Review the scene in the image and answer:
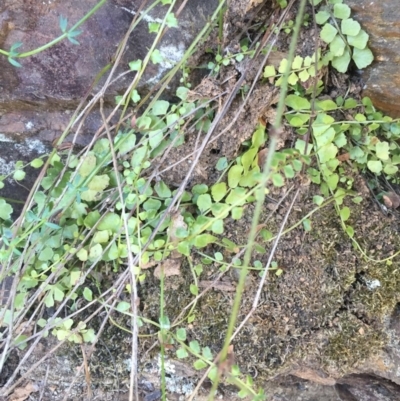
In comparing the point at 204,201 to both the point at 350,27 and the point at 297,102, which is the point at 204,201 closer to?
the point at 297,102

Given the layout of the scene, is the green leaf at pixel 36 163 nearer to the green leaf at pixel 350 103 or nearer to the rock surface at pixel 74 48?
the rock surface at pixel 74 48

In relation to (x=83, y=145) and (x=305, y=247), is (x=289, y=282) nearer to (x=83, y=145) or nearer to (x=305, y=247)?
(x=305, y=247)

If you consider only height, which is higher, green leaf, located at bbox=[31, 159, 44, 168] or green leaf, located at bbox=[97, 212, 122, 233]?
green leaf, located at bbox=[31, 159, 44, 168]

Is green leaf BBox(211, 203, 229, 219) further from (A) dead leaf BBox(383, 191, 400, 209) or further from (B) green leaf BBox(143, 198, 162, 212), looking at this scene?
(A) dead leaf BBox(383, 191, 400, 209)

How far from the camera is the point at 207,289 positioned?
141 centimetres

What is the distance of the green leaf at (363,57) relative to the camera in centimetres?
137

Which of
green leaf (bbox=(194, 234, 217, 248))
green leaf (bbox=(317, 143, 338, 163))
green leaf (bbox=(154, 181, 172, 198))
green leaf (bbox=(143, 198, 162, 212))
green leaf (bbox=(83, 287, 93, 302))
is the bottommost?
green leaf (bbox=(83, 287, 93, 302))

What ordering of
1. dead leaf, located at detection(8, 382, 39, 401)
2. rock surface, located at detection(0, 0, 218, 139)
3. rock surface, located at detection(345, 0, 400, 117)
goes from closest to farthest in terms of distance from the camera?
rock surface, located at detection(345, 0, 400, 117) < rock surface, located at detection(0, 0, 218, 139) < dead leaf, located at detection(8, 382, 39, 401)

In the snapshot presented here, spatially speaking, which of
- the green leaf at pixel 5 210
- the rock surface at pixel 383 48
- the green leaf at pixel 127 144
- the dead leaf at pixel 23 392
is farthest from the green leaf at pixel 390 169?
the dead leaf at pixel 23 392

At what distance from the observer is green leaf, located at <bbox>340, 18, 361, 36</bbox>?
1.32 meters

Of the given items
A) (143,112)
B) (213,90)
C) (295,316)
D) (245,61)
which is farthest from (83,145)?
(295,316)

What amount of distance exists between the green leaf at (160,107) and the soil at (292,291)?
→ 114 mm

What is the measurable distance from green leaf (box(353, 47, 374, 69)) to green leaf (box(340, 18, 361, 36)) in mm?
64

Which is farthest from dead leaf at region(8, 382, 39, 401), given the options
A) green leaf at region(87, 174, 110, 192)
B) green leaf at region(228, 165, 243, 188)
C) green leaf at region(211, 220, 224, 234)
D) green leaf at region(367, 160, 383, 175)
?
green leaf at region(367, 160, 383, 175)
